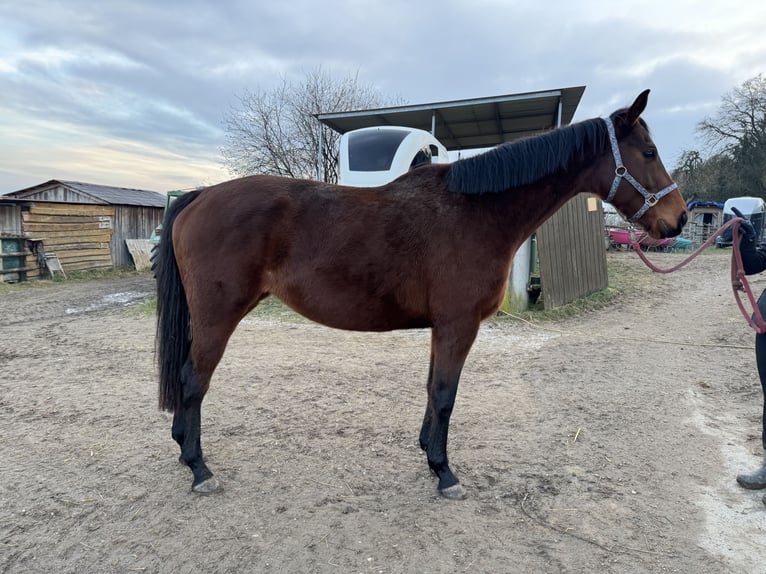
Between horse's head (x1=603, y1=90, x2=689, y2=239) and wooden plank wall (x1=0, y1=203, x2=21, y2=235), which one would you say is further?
wooden plank wall (x1=0, y1=203, x2=21, y2=235)

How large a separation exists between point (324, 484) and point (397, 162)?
627cm

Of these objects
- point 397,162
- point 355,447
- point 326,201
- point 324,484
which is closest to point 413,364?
point 355,447

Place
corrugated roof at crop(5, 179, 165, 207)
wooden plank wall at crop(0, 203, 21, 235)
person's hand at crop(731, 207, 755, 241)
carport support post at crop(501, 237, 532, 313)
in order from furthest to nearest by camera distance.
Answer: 1. corrugated roof at crop(5, 179, 165, 207)
2. wooden plank wall at crop(0, 203, 21, 235)
3. carport support post at crop(501, 237, 532, 313)
4. person's hand at crop(731, 207, 755, 241)

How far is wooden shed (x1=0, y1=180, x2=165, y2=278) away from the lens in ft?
44.1

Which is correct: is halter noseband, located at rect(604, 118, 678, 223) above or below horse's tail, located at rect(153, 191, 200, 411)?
above

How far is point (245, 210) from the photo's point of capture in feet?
8.65

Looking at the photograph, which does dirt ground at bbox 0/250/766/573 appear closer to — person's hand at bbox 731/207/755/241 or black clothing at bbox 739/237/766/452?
black clothing at bbox 739/237/766/452

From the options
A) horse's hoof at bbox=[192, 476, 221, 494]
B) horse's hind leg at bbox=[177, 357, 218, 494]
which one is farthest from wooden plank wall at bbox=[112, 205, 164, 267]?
horse's hoof at bbox=[192, 476, 221, 494]

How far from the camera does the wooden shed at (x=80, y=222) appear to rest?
529 inches

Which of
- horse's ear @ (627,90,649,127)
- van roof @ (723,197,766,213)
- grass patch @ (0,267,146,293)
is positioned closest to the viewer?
horse's ear @ (627,90,649,127)

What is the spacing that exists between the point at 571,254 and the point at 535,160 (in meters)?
6.25

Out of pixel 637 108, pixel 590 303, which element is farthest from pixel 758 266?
pixel 590 303

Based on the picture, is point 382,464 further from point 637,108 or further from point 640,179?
point 637,108

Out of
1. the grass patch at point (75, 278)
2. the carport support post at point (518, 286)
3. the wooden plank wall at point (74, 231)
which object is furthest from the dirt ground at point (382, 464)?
the wooden plank wall at point (74, 231)
